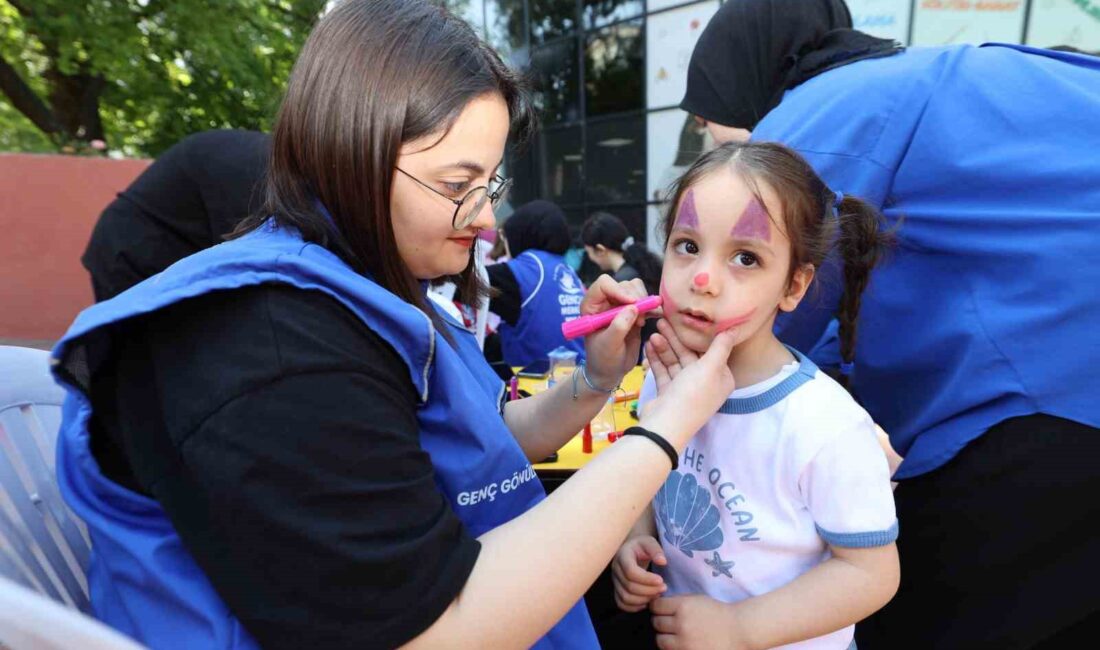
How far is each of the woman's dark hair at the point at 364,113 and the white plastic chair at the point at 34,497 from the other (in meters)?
0.62

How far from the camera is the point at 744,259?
1082 millimetres

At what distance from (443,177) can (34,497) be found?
2.89 feet

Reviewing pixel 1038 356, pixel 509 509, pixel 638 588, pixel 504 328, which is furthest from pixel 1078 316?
pixel 504 328

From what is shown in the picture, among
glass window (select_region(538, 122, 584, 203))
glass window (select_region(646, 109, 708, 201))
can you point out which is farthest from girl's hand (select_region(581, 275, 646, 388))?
glass window (select_region(538, 122, 584, 203))

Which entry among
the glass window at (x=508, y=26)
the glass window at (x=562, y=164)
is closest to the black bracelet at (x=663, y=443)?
the glass window at (x=562, y=164)

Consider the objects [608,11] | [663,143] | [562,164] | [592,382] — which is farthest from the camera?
[562,164]

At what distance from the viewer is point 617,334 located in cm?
122

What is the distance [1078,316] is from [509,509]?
971mm

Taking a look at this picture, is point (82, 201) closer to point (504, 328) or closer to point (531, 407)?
point (504, 328)

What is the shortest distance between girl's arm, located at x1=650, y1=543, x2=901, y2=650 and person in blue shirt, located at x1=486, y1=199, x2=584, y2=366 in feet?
7.92

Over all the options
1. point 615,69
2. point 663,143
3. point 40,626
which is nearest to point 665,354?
point 40,626

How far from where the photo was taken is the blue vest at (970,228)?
102 centimetres

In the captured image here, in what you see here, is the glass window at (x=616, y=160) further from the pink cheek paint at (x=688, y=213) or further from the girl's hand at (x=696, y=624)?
the girl's hand at (x=696, y=624)

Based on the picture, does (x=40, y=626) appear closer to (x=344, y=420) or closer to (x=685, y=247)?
(x=344, y=420)
